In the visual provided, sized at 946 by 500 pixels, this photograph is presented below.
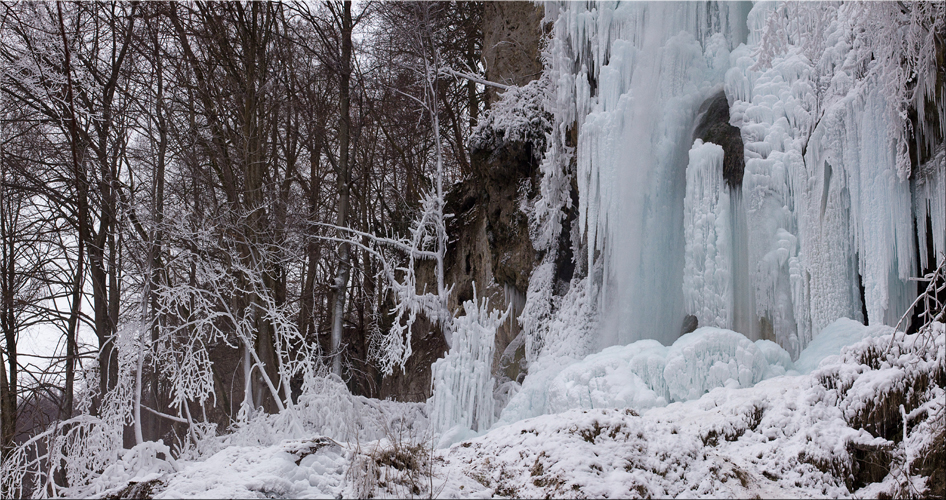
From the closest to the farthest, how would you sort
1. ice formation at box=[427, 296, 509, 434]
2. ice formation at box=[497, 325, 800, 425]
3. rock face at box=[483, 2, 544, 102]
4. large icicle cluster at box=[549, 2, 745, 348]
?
ice formation at box=[497, 325, 800, 425], large icicle cluster at box=[549, 2, 745, 348], ice formation at box=[427, 296, 509, 434], rock face at box=[483, 2, 544, 102]

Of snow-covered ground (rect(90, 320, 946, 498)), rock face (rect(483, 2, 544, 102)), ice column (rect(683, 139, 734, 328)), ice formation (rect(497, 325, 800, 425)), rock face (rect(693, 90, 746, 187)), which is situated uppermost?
rock face (rect(483, 2, 544, 102))

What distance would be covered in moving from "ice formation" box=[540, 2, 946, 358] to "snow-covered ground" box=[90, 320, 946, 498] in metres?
2.05

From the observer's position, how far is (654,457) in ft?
13.8

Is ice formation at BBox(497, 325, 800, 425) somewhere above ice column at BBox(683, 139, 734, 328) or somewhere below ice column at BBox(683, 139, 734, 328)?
below

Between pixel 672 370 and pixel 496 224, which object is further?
pixel 496 224

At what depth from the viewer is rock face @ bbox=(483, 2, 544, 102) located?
448 inches

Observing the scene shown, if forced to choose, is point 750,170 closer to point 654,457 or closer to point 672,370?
point 672,370

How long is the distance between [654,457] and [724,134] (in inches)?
192

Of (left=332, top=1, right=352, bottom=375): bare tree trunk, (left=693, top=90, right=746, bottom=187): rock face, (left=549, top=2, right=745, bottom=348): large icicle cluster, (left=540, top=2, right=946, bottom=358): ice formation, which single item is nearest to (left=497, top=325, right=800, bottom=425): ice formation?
(left=540, top=2, right=946, bottom=358): ice formation

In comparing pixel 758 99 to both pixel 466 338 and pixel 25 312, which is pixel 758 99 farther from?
pixel 25 312

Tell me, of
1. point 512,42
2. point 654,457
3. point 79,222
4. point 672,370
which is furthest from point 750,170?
point 79,222

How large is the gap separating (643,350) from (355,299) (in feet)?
28.4

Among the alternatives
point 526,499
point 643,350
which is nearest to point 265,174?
point 643,350

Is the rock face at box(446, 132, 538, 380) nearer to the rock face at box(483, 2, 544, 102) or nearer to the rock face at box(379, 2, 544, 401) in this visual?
the rock face at box(379, 2, 544, 401)
